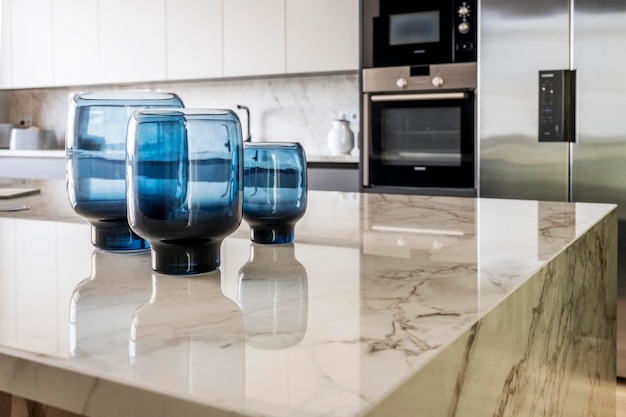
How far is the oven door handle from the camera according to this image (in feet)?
10.5

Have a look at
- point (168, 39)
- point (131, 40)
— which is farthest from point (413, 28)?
point (131, 40)

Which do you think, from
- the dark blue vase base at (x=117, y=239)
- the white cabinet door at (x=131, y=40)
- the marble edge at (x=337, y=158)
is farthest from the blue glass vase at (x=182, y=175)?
the white cabinet door at (x=131, y=40)

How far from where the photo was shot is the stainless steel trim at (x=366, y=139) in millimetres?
3449

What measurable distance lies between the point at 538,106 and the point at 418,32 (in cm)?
72

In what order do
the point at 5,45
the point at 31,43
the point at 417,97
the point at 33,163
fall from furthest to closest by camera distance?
the point at 5,45 → the point at 31,43 → the point at 33,163 → the point at 417,97

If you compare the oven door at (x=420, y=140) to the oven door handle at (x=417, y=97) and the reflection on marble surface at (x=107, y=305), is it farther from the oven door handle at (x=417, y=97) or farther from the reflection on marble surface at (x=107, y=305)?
the reflection on marble surface at (x=107, y=305)

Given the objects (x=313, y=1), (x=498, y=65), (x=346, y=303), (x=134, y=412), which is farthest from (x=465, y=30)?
(x=134, y=412)

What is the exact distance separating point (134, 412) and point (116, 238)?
0.55 metres

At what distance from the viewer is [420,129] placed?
11.0 ft

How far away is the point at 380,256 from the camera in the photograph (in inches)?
36.3

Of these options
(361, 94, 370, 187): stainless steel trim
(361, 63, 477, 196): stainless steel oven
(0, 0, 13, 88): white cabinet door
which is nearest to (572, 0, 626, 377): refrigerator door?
(361, 63, 477, 196): stainless steel oven

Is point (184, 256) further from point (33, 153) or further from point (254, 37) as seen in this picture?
point (33, 153)

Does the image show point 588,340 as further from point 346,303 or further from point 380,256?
point 346,303

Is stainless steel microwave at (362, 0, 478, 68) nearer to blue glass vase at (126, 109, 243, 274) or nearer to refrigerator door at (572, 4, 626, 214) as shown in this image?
refrigerator door at (572, 4, 626, 214)
